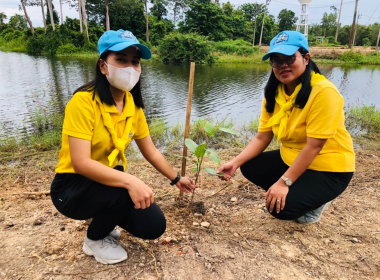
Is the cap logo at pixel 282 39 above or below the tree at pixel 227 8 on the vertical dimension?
below

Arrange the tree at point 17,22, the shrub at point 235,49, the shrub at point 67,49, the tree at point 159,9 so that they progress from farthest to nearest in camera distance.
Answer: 1. the tree at point 17,22
2. the tree at point 159,9
3. the shrub at point 235,49
4. the shrub at point 67,49

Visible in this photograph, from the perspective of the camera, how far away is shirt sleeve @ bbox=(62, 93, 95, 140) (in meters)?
1.34

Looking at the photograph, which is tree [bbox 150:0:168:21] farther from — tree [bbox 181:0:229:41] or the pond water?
the pond water

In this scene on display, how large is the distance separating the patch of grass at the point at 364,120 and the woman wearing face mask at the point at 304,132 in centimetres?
441

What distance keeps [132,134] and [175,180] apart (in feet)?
1.44

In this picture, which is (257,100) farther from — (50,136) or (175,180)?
(175,180)

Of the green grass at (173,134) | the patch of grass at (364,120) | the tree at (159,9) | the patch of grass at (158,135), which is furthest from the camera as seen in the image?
the tree at (159,9)

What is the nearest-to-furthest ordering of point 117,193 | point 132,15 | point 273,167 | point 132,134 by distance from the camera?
point 117,193
point 132,134
point 273,167
point 132,15

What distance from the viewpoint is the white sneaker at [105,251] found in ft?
5.10

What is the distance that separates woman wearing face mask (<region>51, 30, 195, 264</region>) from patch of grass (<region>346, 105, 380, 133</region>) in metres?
5.34

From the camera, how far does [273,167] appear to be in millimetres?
2070

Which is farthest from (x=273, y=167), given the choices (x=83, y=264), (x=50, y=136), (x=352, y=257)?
(x=50, y=136)

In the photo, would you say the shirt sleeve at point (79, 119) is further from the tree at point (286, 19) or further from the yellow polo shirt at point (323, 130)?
the tree at point (286, 19)

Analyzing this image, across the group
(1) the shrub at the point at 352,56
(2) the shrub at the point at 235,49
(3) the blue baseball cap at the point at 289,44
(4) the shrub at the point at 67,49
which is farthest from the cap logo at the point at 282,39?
(1) the shrub at the point at 352,56
